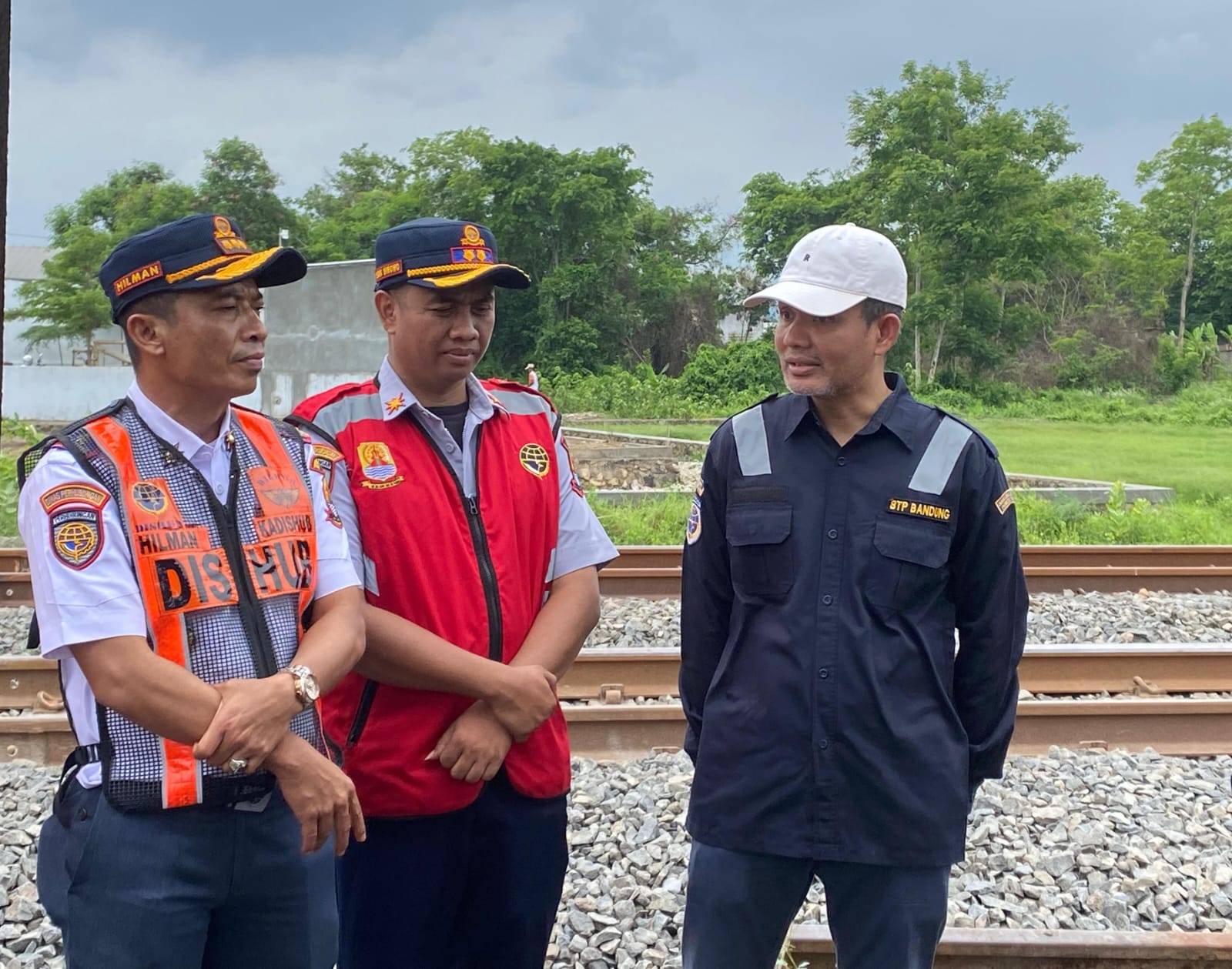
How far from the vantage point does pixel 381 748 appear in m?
2.48

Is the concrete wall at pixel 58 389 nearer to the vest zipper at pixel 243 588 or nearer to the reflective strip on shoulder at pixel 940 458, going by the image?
the vest zipper at pixel 243 588

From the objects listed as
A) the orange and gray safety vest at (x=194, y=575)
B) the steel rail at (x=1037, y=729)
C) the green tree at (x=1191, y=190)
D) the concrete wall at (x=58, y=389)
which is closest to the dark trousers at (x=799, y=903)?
the orange and gray safety vest at (x=194, y=575)

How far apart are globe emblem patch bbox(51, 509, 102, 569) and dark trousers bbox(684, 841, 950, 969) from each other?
4.51ft

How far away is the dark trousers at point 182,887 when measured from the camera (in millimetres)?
1985

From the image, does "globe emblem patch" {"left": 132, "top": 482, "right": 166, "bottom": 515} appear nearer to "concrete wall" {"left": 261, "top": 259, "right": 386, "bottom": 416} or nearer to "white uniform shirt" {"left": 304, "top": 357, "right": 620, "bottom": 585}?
"white uniform shirt" {"left": 304, "top": 357, "right": 620, "bottom": 585}

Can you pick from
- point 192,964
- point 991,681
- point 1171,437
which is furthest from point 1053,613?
point 1171,437

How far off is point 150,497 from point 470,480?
0.74 m

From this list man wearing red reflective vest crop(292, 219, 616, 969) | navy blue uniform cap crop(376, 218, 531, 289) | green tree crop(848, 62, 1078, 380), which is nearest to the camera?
man wearing red reflective vest crop(292, 219, 616, 969)

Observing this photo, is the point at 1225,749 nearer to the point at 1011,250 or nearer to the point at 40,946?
the point at 40,946

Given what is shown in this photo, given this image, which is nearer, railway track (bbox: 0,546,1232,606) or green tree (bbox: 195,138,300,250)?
railway track (bbox: 0,546,1232,606)

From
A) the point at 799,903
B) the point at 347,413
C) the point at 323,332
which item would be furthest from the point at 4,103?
the point at 323,332

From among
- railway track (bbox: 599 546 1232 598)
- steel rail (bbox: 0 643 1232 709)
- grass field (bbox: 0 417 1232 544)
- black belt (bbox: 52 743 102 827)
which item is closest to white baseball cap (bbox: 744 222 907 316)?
black belt (bbox: 52 743 102 827)

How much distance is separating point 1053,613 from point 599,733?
12.7 feet

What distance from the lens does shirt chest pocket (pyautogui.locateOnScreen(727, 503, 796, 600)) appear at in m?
2.42
